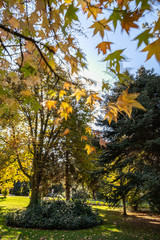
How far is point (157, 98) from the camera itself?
7.92 metres

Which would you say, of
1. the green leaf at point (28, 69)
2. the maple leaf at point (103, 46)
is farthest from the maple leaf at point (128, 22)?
the green leaf at point (28, 69)

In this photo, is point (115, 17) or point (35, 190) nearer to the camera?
point (115, 17)

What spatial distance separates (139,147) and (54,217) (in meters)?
5.02

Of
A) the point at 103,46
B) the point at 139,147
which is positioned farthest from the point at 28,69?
the point at 139,147

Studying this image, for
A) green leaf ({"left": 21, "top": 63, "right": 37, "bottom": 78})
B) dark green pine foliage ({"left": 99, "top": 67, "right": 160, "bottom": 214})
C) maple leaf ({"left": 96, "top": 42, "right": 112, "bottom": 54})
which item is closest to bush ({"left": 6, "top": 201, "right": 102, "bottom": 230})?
dark green pine foliage ({"left": 99, "top": 67, "right": 160, "bottom": 214})

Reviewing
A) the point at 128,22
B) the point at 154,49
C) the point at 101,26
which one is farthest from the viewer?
the point at 101,26

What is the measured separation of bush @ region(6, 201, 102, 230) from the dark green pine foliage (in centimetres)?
161

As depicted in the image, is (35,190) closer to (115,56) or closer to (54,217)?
(54,217)

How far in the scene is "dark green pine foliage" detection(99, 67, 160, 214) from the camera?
6672 millimetres

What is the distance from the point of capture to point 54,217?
7684 millimetres

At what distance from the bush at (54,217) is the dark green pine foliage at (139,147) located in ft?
5.30

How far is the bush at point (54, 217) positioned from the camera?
24.3 ft

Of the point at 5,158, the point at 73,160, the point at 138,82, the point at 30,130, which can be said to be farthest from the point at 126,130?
the point at 5,158

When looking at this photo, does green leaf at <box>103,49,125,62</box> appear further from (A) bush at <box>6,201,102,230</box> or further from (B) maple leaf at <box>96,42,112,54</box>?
(A) bush at <box>6,201,102,230</box>
